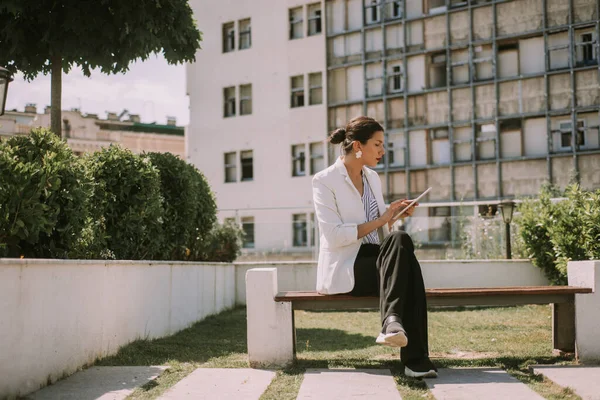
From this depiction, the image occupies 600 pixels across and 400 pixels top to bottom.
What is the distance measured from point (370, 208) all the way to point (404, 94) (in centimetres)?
2655

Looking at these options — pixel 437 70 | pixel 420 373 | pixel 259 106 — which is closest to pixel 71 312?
pixel 420 373

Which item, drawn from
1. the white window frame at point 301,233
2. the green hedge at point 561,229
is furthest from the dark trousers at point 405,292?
the white window frame at point 301,233

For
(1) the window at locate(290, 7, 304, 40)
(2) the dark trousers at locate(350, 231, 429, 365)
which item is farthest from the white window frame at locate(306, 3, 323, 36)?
(2) the dark trousers at locate(350, 231, 429, 365)

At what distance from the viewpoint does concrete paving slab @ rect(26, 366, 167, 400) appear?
494cm

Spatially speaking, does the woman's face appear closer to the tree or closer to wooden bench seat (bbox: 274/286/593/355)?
wooden bench seat (bbox: 274/286/593/355)

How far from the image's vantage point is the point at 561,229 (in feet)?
38.7

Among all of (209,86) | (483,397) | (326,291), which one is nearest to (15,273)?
(326,291)

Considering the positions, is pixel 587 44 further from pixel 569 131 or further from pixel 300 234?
pixel 300 234

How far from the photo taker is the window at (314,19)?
34.7 m

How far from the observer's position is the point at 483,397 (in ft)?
15.2

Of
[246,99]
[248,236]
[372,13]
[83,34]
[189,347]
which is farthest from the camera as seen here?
[246,99]

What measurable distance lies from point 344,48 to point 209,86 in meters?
7.68

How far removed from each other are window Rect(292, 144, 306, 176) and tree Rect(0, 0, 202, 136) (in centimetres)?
2318

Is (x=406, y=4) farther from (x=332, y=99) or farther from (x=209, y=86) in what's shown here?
(x=209, y=86)
